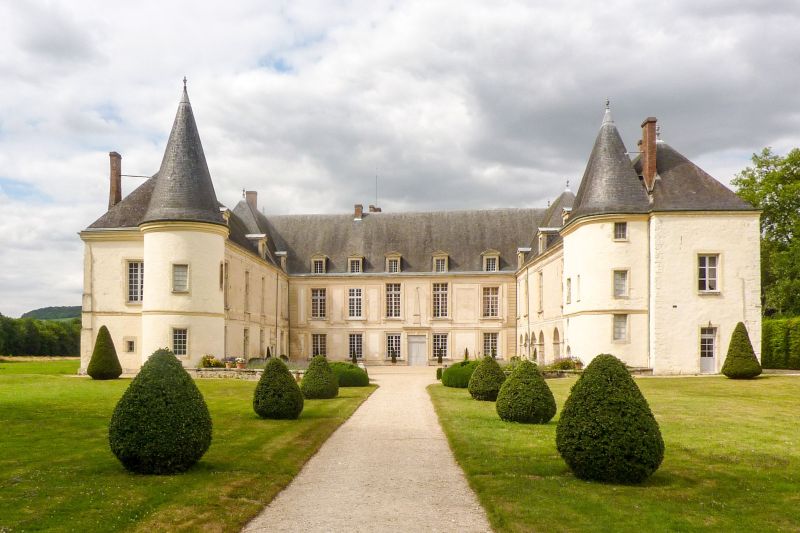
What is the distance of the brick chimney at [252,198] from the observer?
132 feet

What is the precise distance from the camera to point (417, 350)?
39.8 meters

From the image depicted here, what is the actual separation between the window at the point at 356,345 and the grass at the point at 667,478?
24.7 metres

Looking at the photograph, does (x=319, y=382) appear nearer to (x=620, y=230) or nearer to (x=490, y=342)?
(x=620, y=230)

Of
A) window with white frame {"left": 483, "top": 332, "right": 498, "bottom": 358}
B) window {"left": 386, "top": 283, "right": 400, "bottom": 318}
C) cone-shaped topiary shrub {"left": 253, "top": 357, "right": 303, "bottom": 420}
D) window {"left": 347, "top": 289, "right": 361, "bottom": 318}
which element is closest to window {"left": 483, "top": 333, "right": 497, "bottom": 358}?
window with white frame {"left": 483, "top": 332, "right": 498, "bottom": 358}

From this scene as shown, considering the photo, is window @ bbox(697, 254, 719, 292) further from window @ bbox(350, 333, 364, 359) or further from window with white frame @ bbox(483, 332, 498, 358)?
window @ bbox(350, 333, 364, 359)

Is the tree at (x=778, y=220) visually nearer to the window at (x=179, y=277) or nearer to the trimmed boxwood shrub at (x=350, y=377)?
the trimmed boxwood shrub at (x=350, y=377)

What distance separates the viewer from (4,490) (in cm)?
750

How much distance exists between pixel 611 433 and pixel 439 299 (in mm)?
32012

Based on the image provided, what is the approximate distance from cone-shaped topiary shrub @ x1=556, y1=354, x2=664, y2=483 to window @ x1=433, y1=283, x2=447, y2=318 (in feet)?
103

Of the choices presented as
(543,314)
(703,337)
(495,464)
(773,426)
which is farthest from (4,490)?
(543,314)

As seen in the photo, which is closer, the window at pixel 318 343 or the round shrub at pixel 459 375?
the round shrub at pixel 459 375

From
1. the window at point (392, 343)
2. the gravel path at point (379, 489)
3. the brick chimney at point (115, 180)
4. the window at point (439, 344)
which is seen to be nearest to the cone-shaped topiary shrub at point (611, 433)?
the gravel path at point (379, 489)

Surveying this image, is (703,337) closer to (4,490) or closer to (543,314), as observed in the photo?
(543,314)

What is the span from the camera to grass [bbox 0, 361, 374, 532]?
652 cm
